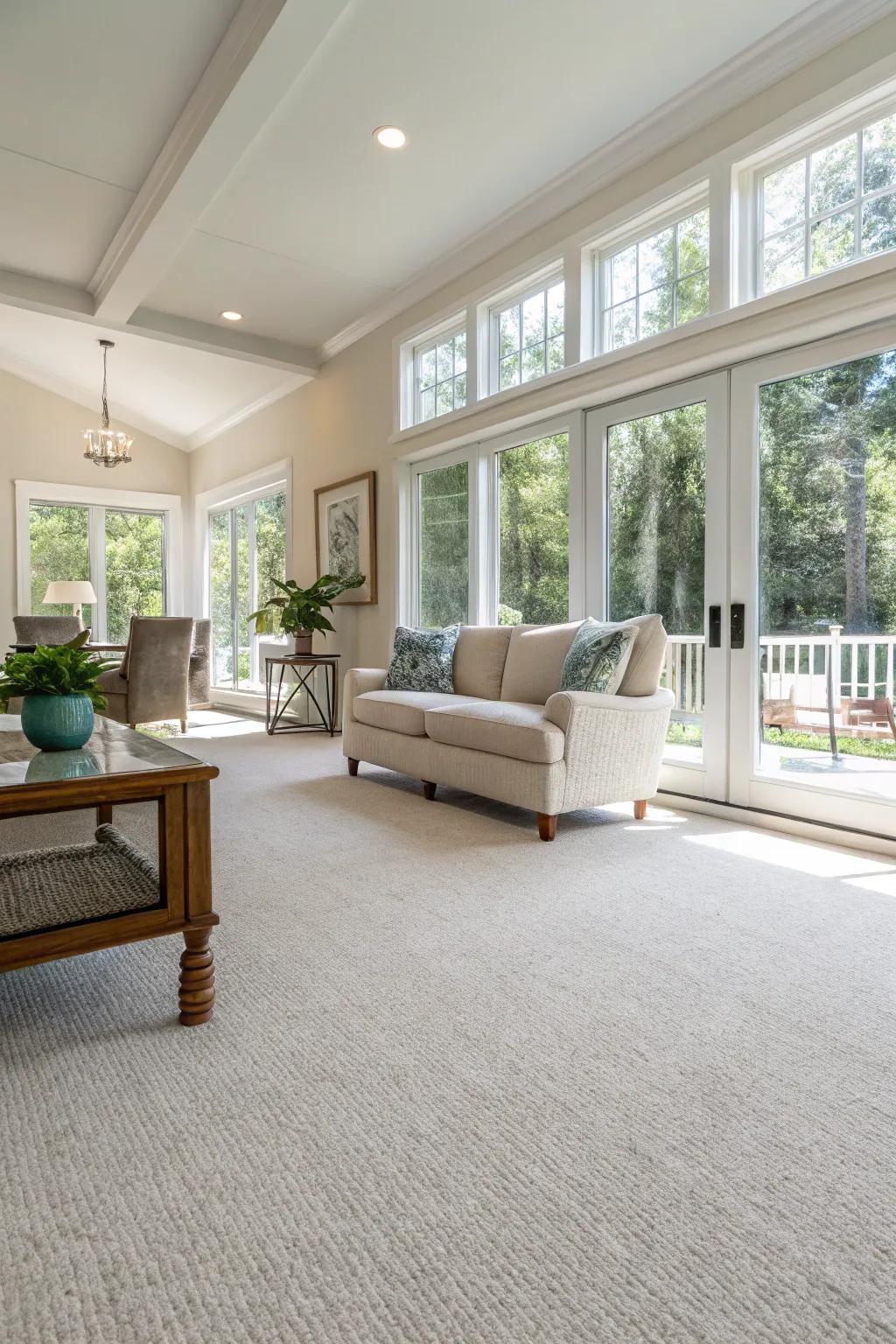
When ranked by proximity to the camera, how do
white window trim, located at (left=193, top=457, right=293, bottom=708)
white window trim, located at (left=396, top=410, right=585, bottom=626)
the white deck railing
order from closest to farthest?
1. the white deck railing
2. white window trim, located at (left=396, top=410, right=585, bottom=626)
3. white window trim, located at (left=193, top=457, right=293, bottom=708)

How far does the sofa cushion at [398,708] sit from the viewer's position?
3.74m

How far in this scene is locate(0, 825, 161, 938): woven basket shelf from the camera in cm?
149

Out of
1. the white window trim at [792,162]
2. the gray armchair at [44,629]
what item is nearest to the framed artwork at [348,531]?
the gray armchair at [44,629]

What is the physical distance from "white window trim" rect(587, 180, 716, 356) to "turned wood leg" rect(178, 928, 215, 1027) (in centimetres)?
310

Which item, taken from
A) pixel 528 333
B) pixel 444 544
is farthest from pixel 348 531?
pixel 528 333

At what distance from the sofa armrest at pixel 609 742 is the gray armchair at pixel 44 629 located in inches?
197

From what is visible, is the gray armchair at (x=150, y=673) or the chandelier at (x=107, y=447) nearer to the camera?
the gray armchair at (x=150, y=673)

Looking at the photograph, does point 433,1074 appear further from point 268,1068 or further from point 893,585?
point 893,585

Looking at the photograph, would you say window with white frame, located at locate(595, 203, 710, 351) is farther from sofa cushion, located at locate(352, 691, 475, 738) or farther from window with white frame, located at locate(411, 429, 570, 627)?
sofa cushion, located at locate(352, 691, 475, 738)

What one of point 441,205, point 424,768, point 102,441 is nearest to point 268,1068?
Answer: point 424,768

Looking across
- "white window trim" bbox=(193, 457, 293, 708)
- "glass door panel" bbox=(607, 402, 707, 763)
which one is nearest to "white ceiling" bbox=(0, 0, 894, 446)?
"glass door panel" bbox=(607, 402, 707, 763)

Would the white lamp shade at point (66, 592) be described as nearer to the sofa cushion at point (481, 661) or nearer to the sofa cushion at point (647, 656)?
the sofa cushion at point (481, 661)

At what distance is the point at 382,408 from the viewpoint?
5660 mm

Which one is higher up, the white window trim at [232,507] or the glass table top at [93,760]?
the white window trim at [232,507]
